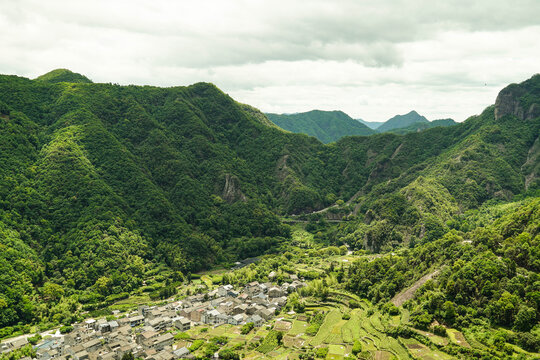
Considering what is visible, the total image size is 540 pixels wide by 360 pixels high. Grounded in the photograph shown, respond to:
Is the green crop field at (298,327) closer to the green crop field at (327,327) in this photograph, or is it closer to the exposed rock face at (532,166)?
the green crop field at (327,327)

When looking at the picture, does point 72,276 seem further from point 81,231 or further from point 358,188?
point 358,188

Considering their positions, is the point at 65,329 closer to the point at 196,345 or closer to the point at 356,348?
the point at 196,345

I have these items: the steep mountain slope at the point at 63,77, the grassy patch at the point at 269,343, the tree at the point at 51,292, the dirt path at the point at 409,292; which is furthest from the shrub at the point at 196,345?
the steep mountain slope at the point at 63,77

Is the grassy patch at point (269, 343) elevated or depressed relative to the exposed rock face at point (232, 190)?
depressed

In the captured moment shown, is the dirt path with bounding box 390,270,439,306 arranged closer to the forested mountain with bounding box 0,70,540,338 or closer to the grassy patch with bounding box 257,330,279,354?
the forested mountain with bounding box 0,70,540,338

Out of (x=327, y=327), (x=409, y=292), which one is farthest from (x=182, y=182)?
(x=409, y=292)

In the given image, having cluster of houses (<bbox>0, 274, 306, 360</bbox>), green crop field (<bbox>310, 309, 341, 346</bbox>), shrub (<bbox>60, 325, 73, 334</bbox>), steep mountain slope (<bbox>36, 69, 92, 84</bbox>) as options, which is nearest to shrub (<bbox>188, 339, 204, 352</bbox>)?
cluster of houses (<bbox>0, 274, 306, 360</bbox>)

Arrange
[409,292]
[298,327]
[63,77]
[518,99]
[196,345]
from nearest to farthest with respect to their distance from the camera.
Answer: [196,345], [298,327], [409,292], [518,99], [63,77]
